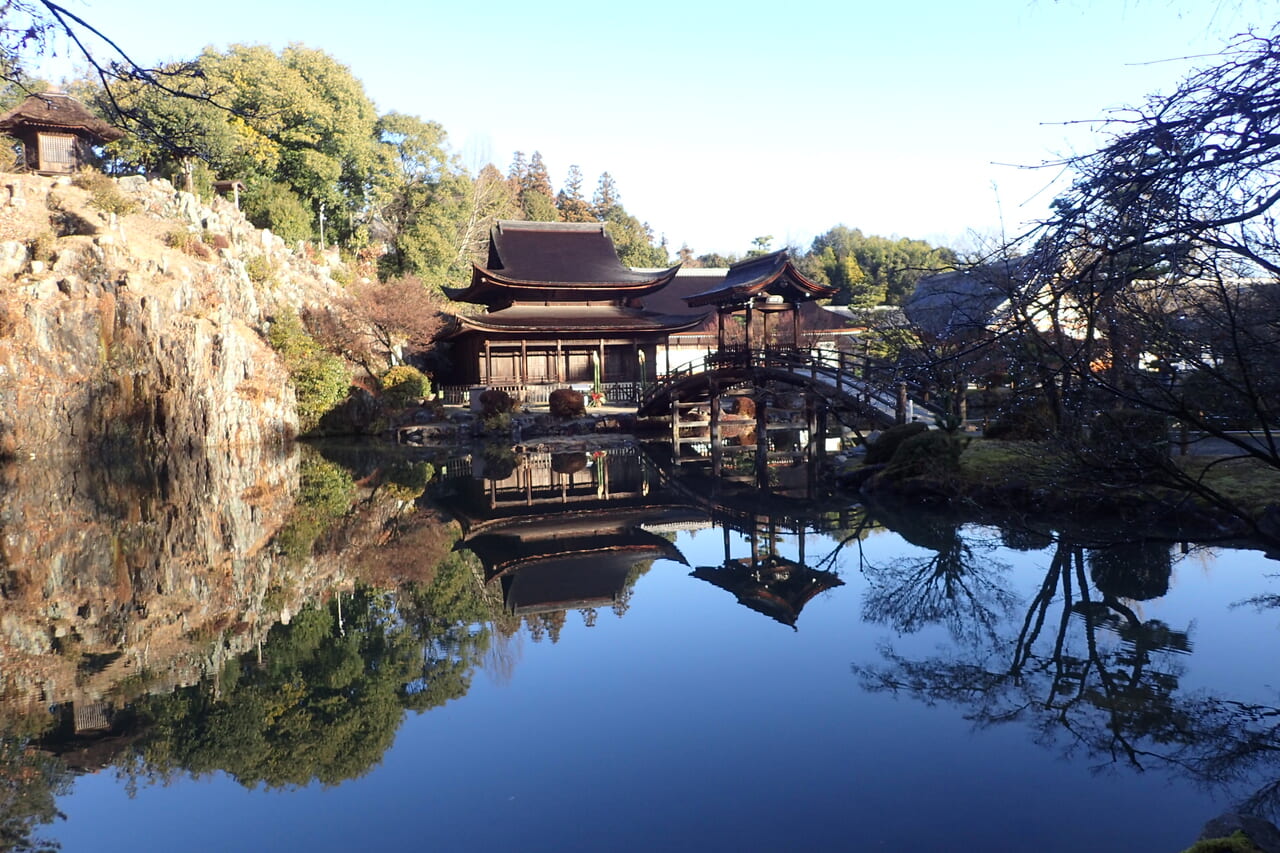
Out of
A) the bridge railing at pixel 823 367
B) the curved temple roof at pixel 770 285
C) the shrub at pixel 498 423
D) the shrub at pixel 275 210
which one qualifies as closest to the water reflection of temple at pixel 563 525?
the bridge railing at pixel 823 367

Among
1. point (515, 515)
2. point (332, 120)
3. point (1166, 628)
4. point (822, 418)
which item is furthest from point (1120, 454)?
point (332, 120)

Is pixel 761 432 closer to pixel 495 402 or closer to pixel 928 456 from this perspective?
pixel 928 456

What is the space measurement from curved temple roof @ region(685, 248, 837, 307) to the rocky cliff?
1400 centimetres

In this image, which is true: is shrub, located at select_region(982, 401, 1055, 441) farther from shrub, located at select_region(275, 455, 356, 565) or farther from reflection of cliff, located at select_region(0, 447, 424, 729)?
shrub, located at select_region(275, 455, 356, 565)

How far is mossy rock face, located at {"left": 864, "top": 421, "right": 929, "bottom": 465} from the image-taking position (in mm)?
15367

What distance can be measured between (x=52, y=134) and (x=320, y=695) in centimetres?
3246

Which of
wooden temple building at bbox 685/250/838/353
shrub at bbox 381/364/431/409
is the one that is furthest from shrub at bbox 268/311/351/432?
wooden temple building at bbox 685/250/838/353

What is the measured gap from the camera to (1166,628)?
7.74 m

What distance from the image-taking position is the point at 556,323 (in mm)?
30125

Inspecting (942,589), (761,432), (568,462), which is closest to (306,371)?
(568,462)

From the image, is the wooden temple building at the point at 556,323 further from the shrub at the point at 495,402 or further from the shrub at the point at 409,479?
the shrub at the point at 409,479

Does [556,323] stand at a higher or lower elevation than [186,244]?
lower

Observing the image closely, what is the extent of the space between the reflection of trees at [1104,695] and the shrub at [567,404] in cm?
1948

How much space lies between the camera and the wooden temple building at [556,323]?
30.1 m
